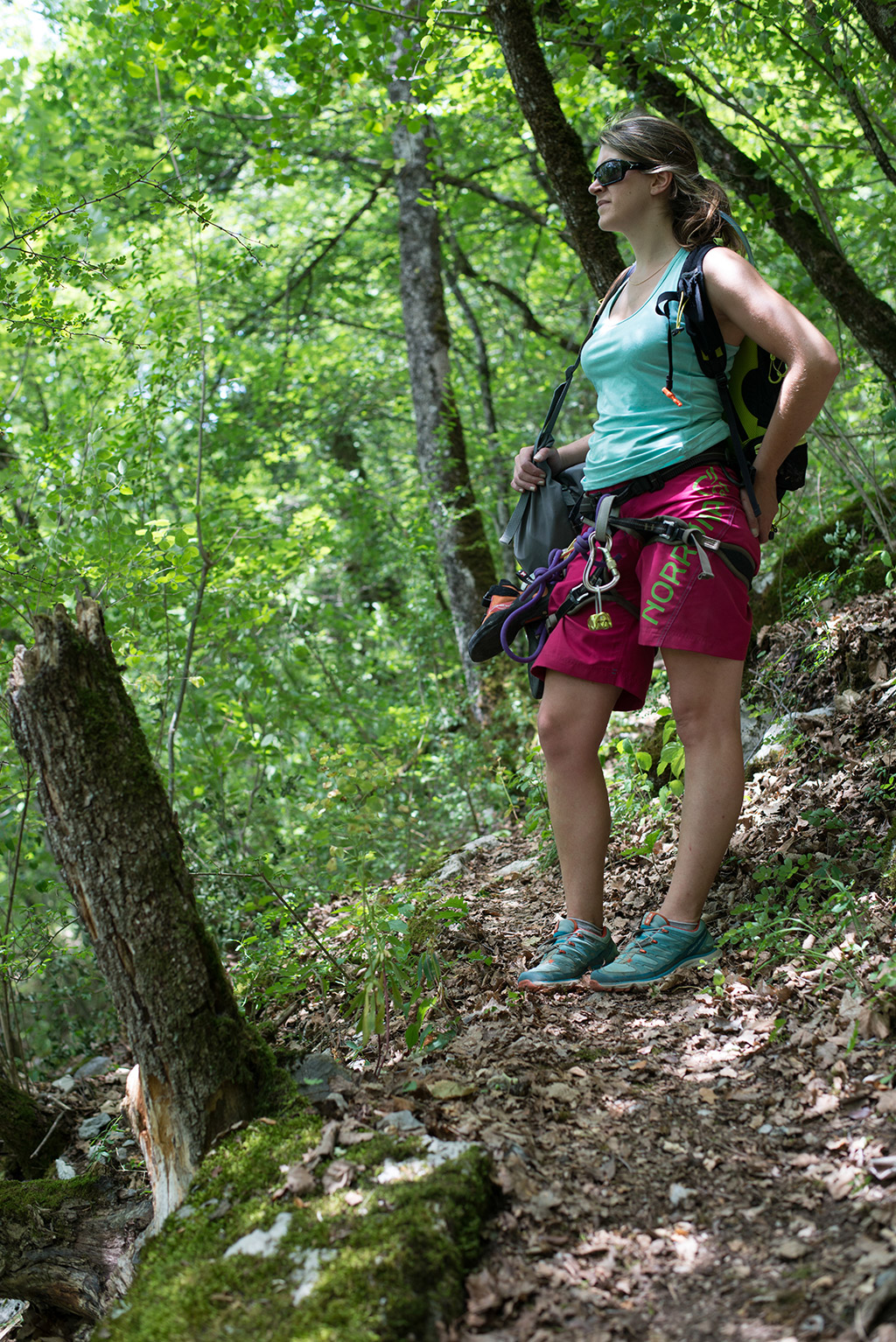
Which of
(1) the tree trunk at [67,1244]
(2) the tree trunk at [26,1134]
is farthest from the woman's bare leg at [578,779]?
(2) the tree trunk at [26,1134]

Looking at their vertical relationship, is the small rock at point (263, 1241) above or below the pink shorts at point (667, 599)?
below

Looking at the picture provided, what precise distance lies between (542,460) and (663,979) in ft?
6.07

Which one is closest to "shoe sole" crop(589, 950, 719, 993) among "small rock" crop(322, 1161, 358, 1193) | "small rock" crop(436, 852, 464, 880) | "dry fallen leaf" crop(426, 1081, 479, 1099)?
"dry fallen leaf" crop(426, 1081, 479, 1099)

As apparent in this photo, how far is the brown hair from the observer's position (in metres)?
2.87

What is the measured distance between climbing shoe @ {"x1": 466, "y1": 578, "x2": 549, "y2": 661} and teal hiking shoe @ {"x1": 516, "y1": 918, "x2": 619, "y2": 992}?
998 mm

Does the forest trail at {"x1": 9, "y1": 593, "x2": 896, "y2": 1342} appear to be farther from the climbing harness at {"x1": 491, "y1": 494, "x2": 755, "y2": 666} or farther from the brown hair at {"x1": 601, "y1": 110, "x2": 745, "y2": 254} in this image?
the brown hair at {"x1": 601, "y1": 110, "x2": 745, "y2": 254}

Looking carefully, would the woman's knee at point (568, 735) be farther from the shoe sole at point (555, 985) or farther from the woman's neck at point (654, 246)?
the woman's neck at point (654, 246)

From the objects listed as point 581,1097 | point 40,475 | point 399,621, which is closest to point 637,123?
point 581,1097

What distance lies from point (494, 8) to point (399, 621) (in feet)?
16.3

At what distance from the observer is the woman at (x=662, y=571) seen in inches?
108

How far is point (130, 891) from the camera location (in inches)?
88.7

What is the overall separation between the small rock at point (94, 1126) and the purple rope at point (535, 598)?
8.12 ft

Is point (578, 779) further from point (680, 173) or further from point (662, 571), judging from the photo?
point (680, 173)

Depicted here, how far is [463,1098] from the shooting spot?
2.32m
